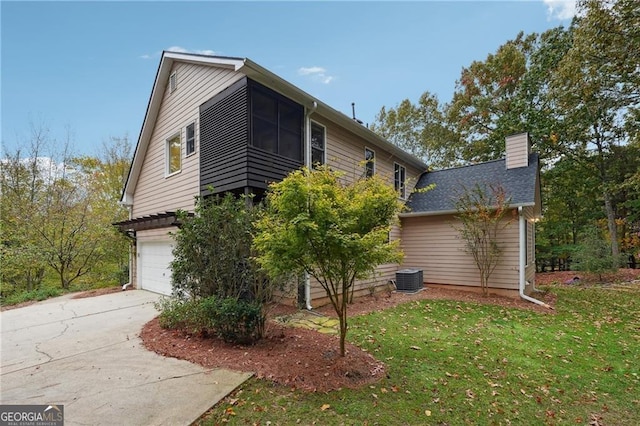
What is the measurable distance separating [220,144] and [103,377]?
17.2 feet

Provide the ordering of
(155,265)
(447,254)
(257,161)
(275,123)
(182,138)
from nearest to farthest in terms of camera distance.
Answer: (257,161)
(275,123)
(182,138)
(155,265)
(447,254)

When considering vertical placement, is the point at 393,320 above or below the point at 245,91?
below

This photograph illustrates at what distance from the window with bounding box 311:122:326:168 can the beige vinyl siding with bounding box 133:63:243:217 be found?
2.45 metres

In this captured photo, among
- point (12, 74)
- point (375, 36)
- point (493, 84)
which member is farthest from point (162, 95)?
point (493, 84)

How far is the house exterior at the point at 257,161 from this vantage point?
6988 millimetres

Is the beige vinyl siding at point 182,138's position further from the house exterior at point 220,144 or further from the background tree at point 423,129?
the background tree at point 423,129

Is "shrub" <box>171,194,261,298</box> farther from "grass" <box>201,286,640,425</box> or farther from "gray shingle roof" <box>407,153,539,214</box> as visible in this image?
"gray shingle roof" <box>407,153,539,214</box>

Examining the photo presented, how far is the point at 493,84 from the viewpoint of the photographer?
1858 centimetres

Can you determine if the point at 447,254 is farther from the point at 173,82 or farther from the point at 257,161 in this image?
the point at 173,82

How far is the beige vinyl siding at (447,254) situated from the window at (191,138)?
309 inches

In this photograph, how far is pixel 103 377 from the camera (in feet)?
12.4

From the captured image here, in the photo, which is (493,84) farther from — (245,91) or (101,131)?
(101,131)

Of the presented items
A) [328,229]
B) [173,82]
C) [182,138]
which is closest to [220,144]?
[182,138]

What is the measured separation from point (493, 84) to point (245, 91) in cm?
1805
